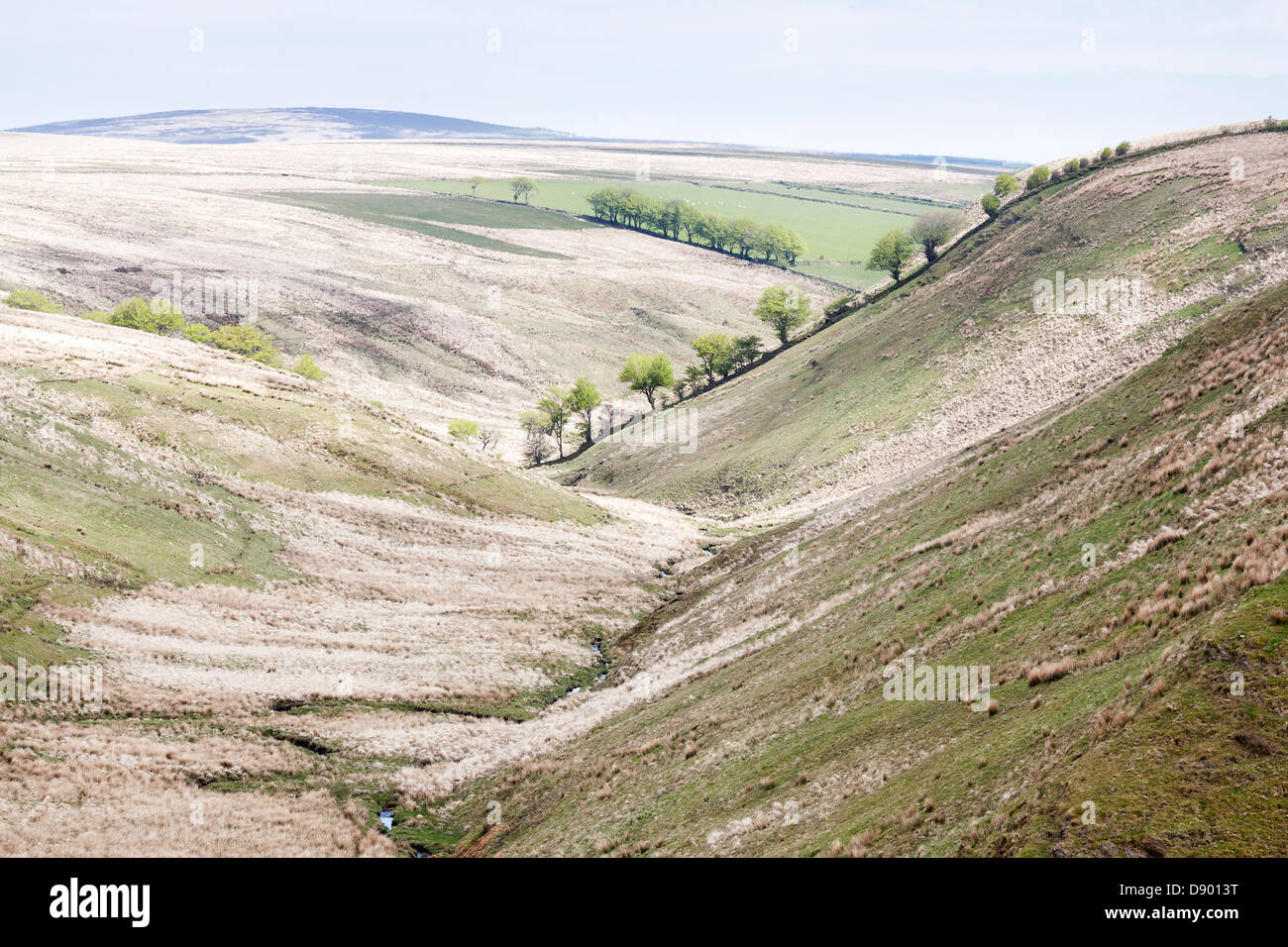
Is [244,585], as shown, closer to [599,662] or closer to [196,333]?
[599,662]

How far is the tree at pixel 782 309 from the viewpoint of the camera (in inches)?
4877

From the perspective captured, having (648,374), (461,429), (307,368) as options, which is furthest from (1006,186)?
(307,368)

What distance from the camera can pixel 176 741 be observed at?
32.4 meters

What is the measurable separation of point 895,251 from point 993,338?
3680cm

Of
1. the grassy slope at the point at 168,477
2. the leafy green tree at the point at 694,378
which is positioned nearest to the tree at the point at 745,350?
the leafy green tree at the point at 694,378

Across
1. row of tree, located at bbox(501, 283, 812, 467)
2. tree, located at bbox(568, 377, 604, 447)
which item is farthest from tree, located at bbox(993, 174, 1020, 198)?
tree, located at bbox(568, 377, 604, 447)

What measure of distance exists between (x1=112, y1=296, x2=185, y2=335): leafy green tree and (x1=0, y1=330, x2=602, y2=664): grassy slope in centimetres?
6503

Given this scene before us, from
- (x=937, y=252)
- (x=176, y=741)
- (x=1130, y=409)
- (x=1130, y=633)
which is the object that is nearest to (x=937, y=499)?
(x=1130, y=409)

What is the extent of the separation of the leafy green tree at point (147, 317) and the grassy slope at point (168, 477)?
2560 inches

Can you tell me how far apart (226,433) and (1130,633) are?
63.6 m

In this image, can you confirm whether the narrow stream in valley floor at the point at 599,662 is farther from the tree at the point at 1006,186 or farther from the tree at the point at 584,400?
the tree at the point at 1006,186
